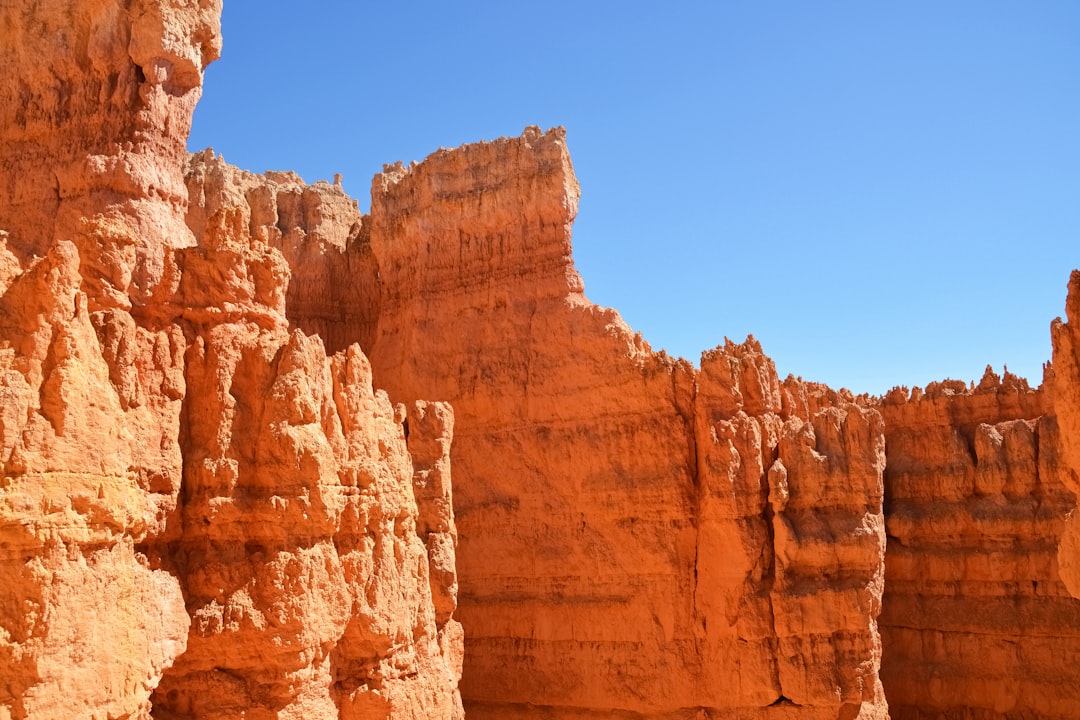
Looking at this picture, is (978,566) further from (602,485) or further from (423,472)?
(423,472)

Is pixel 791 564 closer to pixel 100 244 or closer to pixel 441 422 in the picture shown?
pixel 441 422

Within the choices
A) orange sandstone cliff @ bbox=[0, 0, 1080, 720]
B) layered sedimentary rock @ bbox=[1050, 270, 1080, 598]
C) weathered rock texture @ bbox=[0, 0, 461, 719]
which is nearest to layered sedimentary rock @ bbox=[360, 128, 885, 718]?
orange sandstone cliff @ bbox=[0, 0, 1080, 720]

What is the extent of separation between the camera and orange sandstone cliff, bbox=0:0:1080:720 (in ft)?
25.5

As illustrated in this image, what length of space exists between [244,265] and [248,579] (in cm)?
293

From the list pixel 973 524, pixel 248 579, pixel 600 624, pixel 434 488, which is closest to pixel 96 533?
pixel 248 579

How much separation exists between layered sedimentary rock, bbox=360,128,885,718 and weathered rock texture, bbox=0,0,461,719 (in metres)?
6.02

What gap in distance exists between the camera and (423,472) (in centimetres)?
1364

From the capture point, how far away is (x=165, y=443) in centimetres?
888

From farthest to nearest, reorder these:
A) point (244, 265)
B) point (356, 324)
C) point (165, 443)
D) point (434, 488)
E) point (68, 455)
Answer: point (356, 324)
point (434, 488)
point (244, 265)
point (165, 443)
point (68, 455)

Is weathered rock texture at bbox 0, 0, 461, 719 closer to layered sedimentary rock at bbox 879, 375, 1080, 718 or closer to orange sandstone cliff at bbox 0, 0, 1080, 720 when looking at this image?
orange sandstone cliff at bbox 0, 0, 1080, 720

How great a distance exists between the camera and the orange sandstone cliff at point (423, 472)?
306 inches

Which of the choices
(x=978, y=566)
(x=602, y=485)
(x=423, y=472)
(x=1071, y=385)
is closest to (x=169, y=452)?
(x=423, y=472)

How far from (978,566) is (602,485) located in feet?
31.1

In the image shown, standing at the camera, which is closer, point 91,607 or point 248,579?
point 91,607
